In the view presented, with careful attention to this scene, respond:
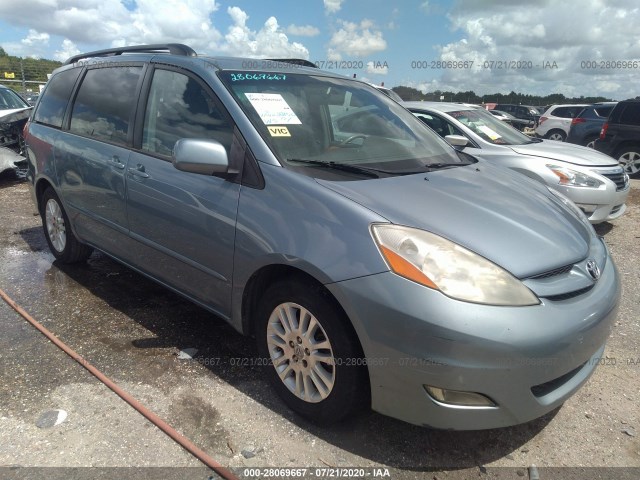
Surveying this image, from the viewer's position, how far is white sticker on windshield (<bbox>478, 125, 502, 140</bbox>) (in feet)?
20.9

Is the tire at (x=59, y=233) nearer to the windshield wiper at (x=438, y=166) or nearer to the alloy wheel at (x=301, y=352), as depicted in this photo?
the alloy wheel at (x=301, y=352)

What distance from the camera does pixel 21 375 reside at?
2.89m

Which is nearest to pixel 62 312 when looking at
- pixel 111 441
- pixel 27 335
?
pixel 27 335

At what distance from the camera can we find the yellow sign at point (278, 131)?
2.70 m

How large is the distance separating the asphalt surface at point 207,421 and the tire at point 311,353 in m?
0.16

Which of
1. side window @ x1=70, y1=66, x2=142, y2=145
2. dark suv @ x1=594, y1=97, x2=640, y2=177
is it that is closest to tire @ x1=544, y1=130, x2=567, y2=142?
dark suv @ x1=594, y1=97, x2=640, y2=177

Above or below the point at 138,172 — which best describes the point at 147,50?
above

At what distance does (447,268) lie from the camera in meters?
2.04

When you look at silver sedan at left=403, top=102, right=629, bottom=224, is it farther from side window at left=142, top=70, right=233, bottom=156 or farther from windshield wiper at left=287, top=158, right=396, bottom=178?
side window at left=142, top=70, right=233, bottom=156

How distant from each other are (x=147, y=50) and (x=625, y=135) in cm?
979

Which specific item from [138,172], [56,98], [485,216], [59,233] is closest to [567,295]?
[485,216]

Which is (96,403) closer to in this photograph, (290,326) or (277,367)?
(277,367)

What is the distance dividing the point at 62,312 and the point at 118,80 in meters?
1.78

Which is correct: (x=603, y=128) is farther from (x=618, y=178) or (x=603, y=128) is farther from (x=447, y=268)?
(x=447, y=268)
